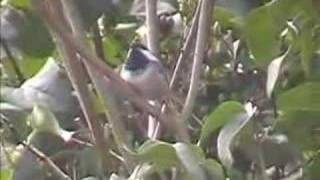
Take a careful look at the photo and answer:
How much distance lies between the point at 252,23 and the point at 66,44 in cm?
17

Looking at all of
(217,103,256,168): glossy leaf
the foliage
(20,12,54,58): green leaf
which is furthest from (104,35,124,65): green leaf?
(217,103,256,168): glossy leaf

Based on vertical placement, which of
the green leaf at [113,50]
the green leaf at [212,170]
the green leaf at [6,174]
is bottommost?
the green leaf at [6,174]

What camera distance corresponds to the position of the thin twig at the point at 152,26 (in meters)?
0.97

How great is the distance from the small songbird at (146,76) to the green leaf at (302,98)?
11 cm

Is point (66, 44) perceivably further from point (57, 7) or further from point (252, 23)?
point (252, 23)

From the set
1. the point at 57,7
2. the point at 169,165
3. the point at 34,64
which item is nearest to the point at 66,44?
the point at 57,7

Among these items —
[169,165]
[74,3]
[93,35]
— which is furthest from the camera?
[93,35]

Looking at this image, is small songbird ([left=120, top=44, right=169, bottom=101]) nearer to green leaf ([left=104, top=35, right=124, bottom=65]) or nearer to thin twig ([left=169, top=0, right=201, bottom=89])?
thin twig ([left=169, top=0, right=201, bottom=89])

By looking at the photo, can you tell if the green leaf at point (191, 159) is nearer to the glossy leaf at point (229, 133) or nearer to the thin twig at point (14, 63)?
the glossy leaf at point (229, 133)

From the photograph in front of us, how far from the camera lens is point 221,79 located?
3.73 feet

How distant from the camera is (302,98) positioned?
0.89 metres

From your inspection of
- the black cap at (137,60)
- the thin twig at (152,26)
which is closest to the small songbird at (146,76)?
the black cap at (137,60)

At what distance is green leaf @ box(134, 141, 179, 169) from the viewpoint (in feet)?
2.63

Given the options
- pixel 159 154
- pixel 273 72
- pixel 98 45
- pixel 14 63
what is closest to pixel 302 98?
pixel 273 72
